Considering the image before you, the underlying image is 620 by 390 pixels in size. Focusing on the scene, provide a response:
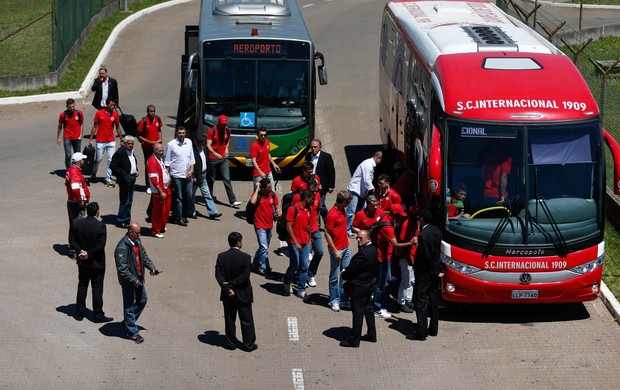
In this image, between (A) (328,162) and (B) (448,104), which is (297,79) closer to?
(A) (328,162)

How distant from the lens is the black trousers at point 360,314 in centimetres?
1540

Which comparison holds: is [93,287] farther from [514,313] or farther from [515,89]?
[515,89]

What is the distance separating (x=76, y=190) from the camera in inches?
717

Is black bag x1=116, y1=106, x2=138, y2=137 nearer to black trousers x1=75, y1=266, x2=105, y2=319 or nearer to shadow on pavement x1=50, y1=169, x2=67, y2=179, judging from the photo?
shadow on pavement x1=50, y1=169, x2=67, y2=179

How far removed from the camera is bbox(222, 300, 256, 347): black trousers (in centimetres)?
1512

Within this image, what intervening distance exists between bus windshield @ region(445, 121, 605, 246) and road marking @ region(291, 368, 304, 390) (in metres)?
3.00

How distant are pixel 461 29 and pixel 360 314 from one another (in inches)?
246

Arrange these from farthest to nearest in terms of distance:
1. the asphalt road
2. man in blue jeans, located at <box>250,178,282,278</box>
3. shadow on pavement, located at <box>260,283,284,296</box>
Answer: man in blue jeans, located at <box>250,178,282,278</box> < shadow on pavement, located at <box>260,283,284,296</box> < the asphalt road

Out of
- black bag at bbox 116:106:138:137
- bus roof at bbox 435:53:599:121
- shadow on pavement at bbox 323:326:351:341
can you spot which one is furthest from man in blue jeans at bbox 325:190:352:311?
black bag at bbox 116:106:138:137

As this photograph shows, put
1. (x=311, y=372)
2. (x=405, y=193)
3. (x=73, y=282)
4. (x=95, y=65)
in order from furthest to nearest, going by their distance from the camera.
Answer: (x=95, y=65) < (x=405, y=193) < (x=73, y=282) < (x=311, y=372)

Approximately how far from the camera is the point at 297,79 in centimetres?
2342

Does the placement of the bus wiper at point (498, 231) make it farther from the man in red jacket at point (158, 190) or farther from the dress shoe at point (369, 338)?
the man in red jacket at point (158, 190)

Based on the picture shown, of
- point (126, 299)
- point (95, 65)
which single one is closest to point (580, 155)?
point (126, 299)

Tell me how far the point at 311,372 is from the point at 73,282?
182 inches
